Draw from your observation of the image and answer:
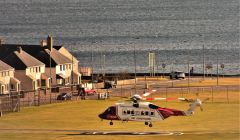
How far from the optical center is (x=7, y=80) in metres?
120

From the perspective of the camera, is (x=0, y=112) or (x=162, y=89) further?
(x=162, y=89)

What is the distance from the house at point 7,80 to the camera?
11819cm

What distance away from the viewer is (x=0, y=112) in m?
95.9

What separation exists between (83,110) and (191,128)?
67.9ft

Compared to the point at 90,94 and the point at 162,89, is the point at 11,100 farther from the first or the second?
the point at 162,89

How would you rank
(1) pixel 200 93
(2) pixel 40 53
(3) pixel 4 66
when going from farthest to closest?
1. (2) pixel 40 53
2. (3) pixel 4 66
3. (1) pixel 200 93

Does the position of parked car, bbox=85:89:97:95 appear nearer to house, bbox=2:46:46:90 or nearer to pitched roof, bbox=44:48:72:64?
house, bbox=2:46:46:90

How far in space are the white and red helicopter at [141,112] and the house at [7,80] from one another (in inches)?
1499

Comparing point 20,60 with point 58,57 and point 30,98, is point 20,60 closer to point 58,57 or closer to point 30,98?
point 58,57

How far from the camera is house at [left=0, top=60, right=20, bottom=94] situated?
118188 mm

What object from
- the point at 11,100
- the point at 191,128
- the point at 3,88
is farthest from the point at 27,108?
the point at 191,128

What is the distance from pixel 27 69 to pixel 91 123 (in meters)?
38.7

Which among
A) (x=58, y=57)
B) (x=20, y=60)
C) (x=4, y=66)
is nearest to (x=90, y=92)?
(x=4, y=66)

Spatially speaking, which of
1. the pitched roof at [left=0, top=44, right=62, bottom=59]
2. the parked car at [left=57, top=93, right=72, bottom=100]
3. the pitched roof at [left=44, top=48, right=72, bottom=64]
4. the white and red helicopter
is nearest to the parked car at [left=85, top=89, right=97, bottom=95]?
the parked car at [left=57, top=93, right=72, bottom=100]
